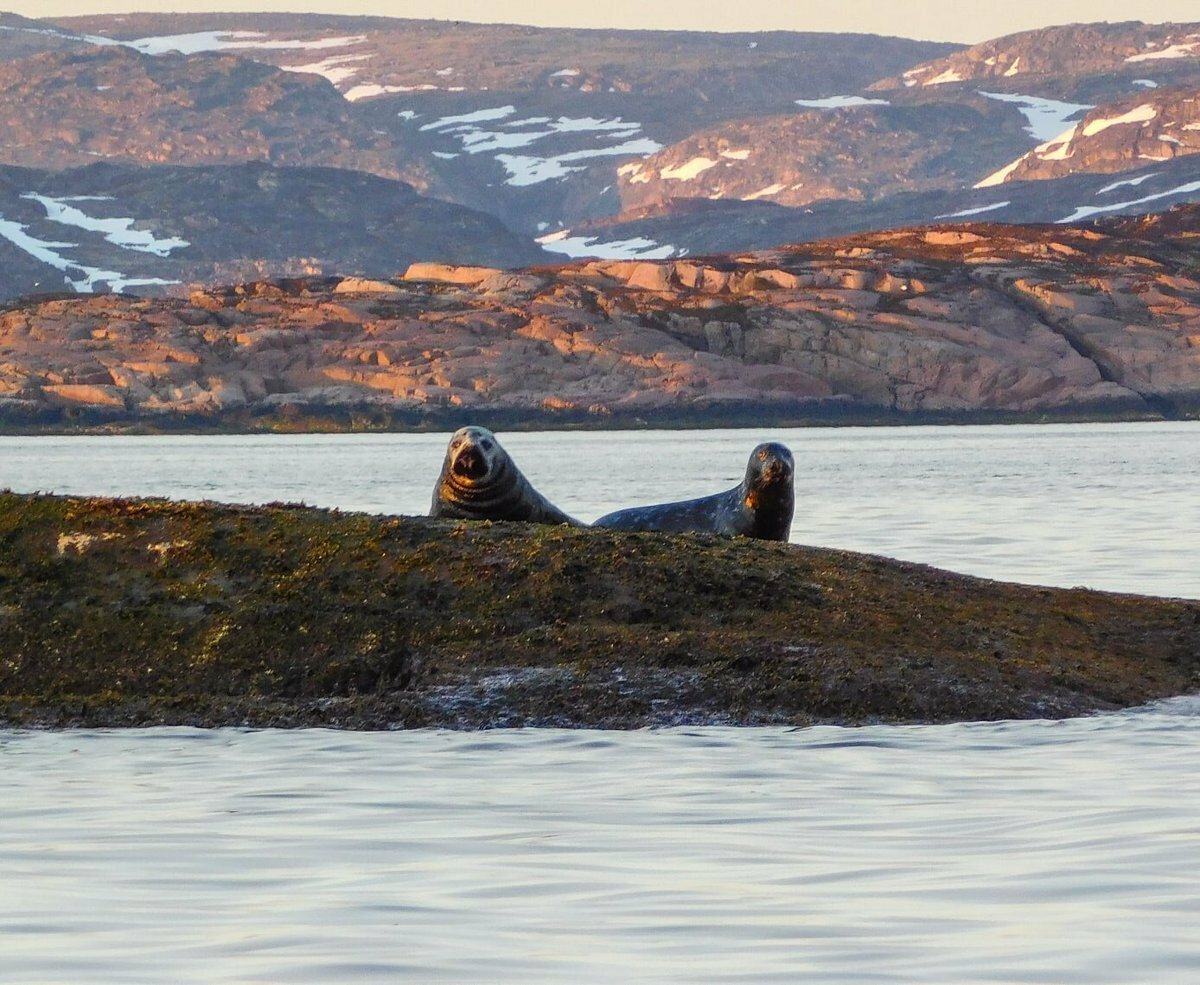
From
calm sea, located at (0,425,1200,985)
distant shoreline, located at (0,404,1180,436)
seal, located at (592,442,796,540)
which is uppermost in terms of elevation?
seal, located at (592,442,796,540)

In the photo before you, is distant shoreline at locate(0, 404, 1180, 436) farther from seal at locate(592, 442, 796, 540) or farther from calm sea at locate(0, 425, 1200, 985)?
calm sea at locate(0, 425, 1200, 985)

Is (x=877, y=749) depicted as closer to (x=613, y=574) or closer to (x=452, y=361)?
(x=613, y=574)

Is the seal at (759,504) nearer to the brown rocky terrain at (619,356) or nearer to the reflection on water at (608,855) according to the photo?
the reflection on water at (608,855)

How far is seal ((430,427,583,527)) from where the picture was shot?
2098cm

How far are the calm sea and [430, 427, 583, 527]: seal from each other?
5.64 metres

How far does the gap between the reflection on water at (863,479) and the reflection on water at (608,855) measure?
15405mm

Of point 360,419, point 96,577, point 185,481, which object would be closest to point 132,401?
point 360,419

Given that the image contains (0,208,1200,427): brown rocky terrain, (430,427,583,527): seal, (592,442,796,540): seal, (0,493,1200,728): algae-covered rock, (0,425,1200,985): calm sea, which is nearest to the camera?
(0,425,1200,985): calm sea

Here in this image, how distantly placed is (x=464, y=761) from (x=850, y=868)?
431cm

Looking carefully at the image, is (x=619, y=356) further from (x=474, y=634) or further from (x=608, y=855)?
(x=608, y=855)

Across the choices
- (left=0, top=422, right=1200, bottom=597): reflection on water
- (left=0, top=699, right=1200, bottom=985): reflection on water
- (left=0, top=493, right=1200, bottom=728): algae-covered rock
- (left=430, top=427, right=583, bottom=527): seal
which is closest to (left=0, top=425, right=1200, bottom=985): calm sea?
(left=0, top=699, right=1200, bottom=985): reflection on water

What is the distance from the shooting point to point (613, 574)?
17.8 meters

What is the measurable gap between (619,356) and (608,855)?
16174 centimetres

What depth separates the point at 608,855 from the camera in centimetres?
1120
